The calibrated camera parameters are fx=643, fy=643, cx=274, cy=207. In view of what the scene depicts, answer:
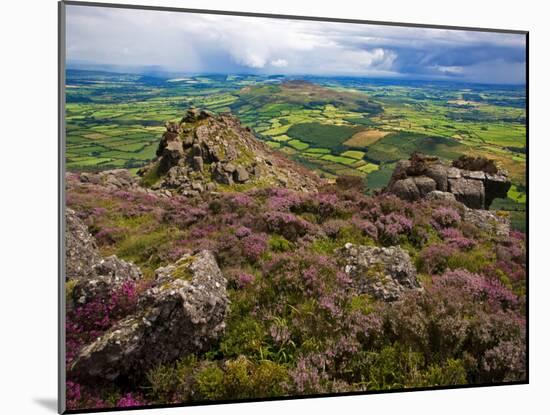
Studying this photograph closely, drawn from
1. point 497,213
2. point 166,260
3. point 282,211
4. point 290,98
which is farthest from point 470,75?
point 166,260

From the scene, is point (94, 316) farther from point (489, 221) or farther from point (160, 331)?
point (489, 221)

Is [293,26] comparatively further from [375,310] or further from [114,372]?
[114,372]

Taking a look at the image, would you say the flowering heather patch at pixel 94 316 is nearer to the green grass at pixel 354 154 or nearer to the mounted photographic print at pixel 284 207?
the mounted photographic print at pixel 284 207

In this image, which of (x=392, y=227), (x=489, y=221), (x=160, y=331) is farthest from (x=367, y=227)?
(x=160, y=331)

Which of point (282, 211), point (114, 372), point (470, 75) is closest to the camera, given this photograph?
point (114, 372)

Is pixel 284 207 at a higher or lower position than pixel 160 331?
higher

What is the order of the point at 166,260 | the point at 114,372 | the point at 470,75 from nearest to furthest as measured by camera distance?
the point at 114,372 < the point at 166,260 < the point at 470,75
